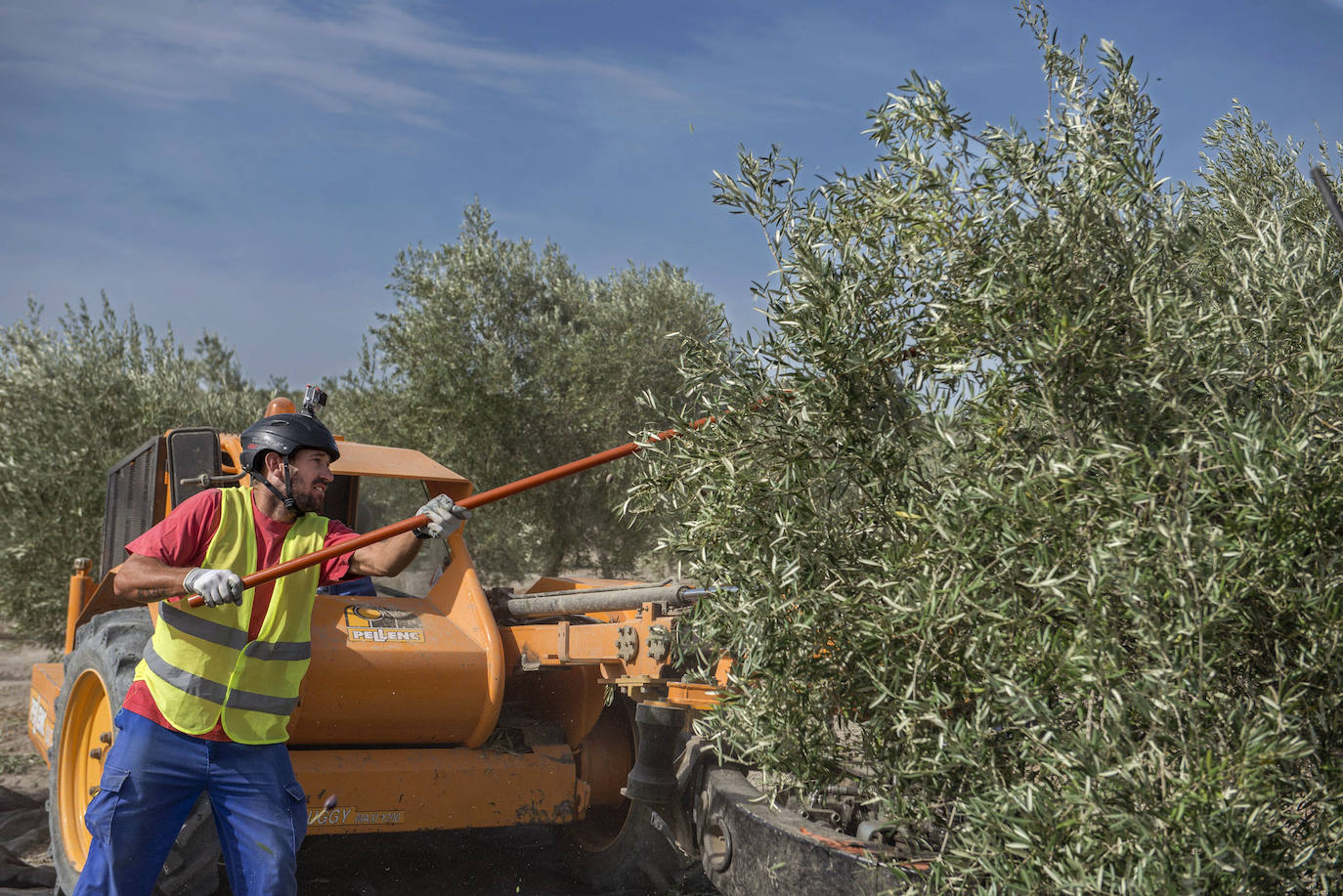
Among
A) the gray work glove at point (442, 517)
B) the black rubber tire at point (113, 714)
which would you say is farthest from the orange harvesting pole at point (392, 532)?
the black rubber tire at point (113, 714)

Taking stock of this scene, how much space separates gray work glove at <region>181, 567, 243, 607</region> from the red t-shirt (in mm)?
255

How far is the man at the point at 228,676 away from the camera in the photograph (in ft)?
12.9

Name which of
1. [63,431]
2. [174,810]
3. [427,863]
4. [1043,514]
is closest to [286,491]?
[174,810]

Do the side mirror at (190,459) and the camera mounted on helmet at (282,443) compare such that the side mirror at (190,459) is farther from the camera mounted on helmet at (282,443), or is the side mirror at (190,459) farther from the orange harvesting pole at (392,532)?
the orange harvesting pole at (392,532)

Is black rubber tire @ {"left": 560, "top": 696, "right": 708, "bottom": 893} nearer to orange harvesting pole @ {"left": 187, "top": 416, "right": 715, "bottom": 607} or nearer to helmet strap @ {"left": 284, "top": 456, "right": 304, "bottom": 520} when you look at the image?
orange harvesting pole @ {"left": 187, "top": 416, "right": 715, "bottom": 607}

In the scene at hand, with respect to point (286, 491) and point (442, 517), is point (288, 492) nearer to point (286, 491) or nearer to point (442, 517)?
point (286, 491)

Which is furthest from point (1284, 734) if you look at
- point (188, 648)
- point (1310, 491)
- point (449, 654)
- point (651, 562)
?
point (651, 562)

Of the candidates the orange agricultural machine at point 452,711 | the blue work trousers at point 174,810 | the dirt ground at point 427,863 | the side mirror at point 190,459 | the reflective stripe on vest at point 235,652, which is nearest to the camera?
the blue work trousers at point 174,810

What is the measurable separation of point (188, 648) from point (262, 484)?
0.72m

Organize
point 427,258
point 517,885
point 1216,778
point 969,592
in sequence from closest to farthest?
point 1216,778 < point 969,592 < point 517,885 < point 427,258

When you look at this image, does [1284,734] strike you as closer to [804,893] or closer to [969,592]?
[969,592]

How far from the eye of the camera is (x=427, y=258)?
16859 millimetres

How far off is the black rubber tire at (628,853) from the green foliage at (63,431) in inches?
317

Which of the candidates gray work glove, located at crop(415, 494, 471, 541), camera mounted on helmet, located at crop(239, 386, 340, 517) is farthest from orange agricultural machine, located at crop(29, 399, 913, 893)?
camera mounted on helmet, located at crop(239, 386, 340, 517)
